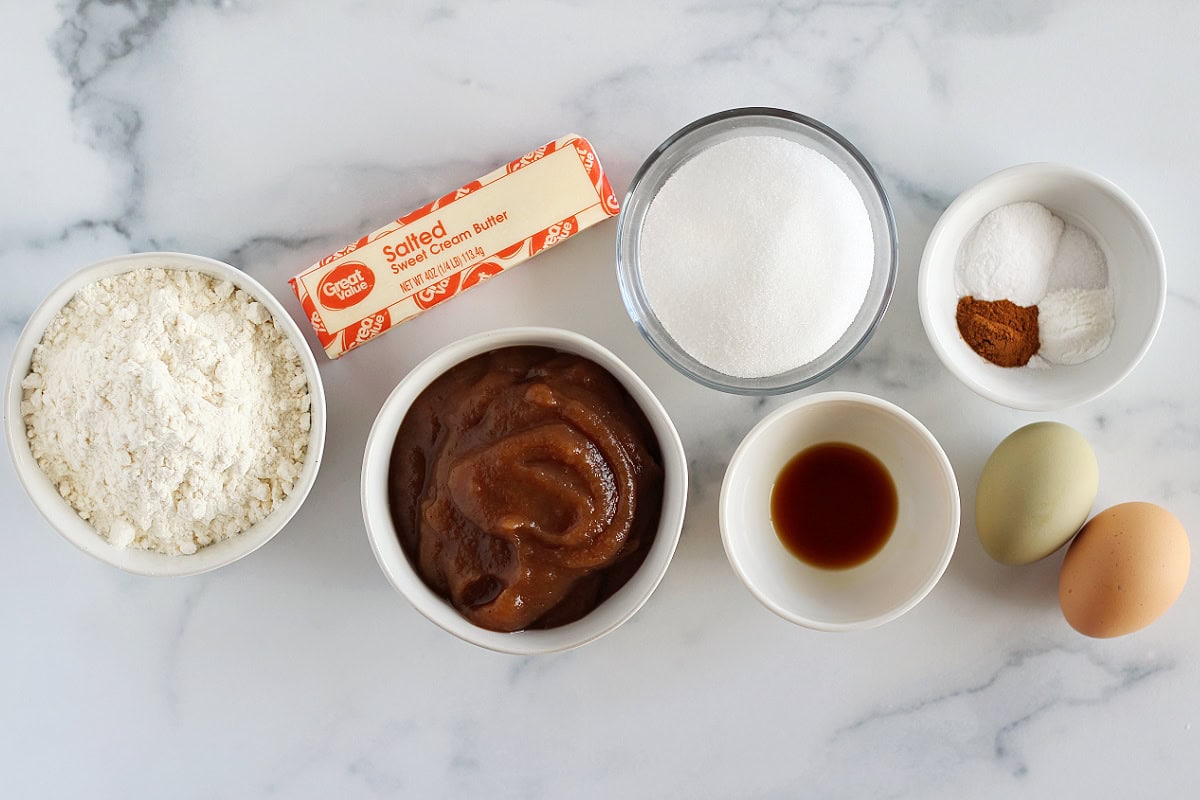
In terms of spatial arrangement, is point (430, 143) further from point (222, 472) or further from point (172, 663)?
point (172, 663)

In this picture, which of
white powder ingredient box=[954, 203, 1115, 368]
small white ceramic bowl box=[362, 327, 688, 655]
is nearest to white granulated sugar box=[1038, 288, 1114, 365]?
white powder ingredient box=[954, 203, 1115, 368]

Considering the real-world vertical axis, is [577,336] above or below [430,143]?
below

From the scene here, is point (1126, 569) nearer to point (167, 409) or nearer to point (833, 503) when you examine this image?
point (833, 503)

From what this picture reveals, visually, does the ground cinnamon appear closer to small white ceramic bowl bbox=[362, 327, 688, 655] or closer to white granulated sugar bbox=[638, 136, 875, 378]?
white granulated sugar bbox=[638, 136, 875, 378]

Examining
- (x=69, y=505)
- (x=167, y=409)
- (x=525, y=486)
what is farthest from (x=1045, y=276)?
(x=69, y=505)

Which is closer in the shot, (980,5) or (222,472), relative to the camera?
(222,472)

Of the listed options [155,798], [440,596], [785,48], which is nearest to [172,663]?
→ [155,798]
